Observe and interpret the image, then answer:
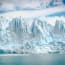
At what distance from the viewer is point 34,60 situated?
14.0ft

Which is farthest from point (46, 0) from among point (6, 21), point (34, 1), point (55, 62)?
point (55, 62)

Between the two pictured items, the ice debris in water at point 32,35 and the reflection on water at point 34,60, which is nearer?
the ice debris in water at point 32,35

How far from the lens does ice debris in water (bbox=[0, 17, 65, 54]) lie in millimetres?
3963

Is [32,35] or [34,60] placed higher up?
[32,35]

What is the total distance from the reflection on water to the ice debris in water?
0.16 metres

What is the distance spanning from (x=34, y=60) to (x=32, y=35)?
56cm

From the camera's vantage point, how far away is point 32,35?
3.99 metres

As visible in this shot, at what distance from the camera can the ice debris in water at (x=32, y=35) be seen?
3963 millimetres

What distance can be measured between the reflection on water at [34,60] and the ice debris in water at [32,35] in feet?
0.53

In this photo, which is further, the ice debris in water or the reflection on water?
the reflection on water

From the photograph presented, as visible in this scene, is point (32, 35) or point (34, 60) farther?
point (34, 60)

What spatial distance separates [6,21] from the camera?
13.2 ft

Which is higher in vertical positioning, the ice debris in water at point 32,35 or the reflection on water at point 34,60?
the ice debris in water at point 32,35

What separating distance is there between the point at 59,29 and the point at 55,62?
709 millimetres
